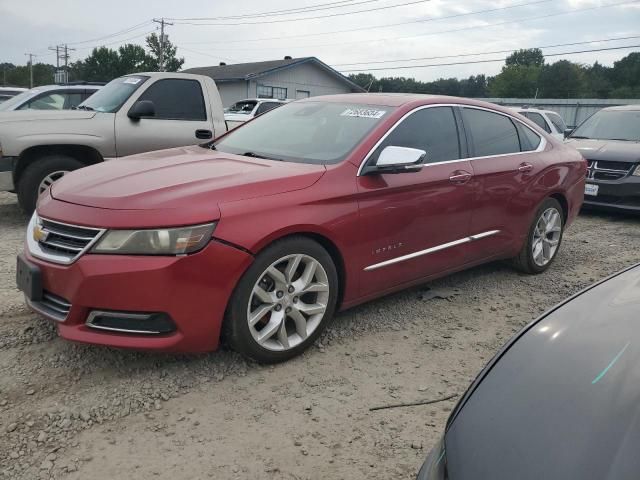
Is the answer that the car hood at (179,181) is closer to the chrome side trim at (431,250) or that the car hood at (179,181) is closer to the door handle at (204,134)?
the chrome side trim at (431,250)

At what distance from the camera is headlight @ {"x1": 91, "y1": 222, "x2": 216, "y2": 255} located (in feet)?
9.12

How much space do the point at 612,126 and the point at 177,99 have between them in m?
6.95

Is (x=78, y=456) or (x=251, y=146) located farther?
(x=251, y=146)

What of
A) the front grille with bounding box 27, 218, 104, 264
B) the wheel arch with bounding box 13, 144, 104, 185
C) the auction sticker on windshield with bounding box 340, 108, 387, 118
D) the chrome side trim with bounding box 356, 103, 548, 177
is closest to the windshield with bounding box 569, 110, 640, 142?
the chrome side trim with bounding box 356, 103, 548, 177

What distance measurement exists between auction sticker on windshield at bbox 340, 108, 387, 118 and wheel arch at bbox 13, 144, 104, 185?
3600mm

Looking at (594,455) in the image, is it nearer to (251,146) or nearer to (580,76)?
(251,146)

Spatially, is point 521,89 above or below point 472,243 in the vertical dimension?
above

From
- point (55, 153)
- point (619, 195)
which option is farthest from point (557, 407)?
point (619, 195)

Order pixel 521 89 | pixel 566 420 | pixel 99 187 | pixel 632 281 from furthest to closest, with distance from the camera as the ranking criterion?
pixel 521 89 < pixel 99 187 < pixel 632 281 < pixel 566 420

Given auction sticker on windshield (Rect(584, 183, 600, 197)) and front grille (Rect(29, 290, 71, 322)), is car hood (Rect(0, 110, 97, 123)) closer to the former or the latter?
front grille (Rect(29, 290, 71, 322))

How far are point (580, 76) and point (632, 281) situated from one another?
81877mm

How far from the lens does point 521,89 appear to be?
82.8 m

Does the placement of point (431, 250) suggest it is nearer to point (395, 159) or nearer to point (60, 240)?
point (395, 159)

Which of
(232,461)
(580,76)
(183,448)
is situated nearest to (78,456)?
(183,448)
